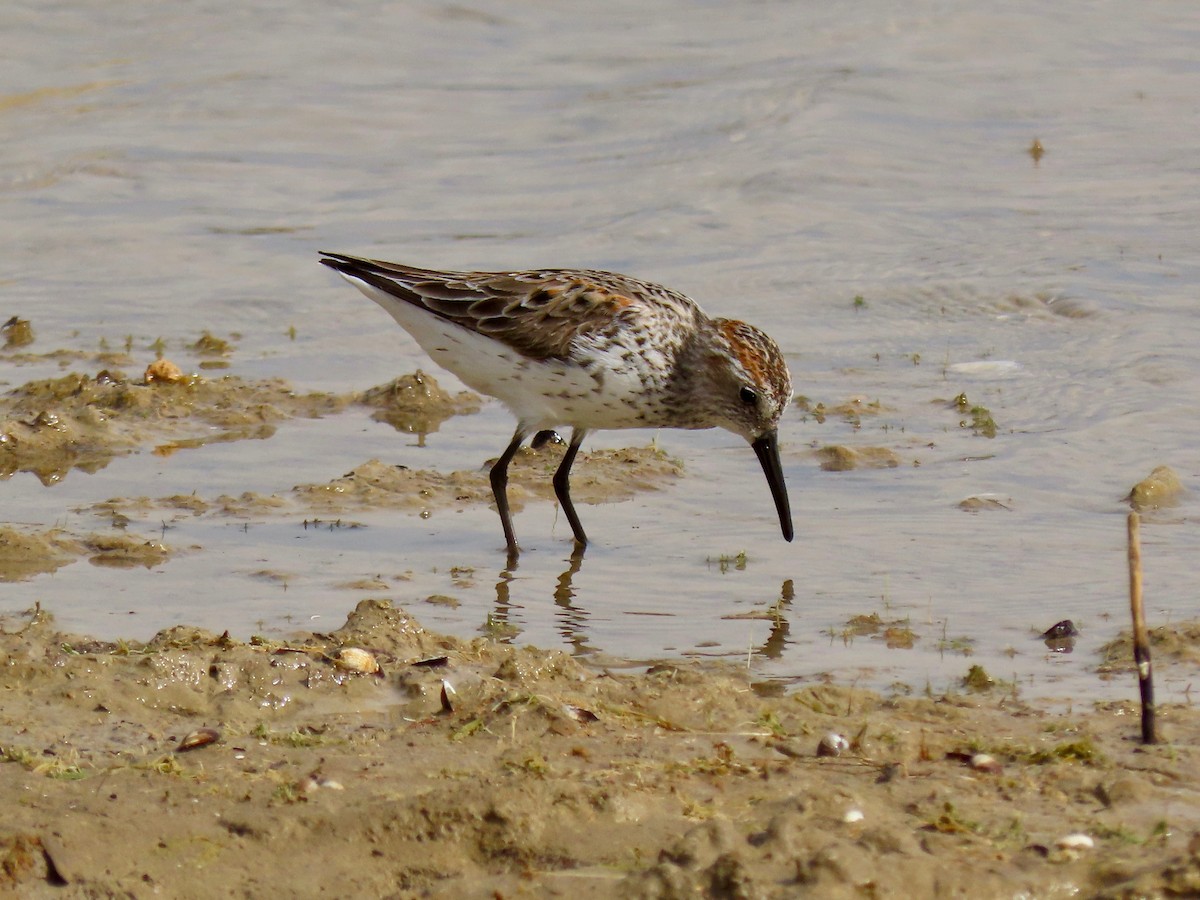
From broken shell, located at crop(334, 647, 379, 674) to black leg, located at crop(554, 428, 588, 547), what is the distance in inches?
97.0

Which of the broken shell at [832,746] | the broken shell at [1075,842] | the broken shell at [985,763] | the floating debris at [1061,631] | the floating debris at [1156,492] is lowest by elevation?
the broken shell at [1075,842]

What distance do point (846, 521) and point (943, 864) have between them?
4093 mm

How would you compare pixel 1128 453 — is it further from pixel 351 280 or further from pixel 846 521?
pixel 351 280

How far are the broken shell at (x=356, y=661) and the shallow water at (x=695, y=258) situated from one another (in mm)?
956

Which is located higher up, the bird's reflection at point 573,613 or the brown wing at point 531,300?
the brown wing at point 531,300

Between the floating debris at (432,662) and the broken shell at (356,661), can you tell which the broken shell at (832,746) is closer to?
the floating debris at (432,662)

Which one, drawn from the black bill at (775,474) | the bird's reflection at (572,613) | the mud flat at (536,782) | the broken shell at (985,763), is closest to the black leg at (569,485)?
the bird's reflection at (572,613)

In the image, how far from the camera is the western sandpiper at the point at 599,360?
314 inches

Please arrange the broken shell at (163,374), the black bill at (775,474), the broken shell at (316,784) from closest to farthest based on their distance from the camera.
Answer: the broken shell at (316,784) → the black bill at (775,474) → the broken shell at (163,374)

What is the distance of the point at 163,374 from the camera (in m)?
9.72

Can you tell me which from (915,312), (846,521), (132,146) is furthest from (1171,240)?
(132,146)

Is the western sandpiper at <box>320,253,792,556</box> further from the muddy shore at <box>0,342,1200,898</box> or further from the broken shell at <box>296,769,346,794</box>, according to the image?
the broken shell at <box>296,769,346,794</box>

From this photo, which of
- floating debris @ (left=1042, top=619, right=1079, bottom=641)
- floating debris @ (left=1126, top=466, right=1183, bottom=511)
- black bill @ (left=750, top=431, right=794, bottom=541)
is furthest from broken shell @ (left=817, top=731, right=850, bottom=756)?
floating debris @ (left=1126, top=466, right=1183, bottom=511)

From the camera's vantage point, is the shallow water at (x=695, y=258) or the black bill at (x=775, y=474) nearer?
the shallow water at (x=695, y=258)
